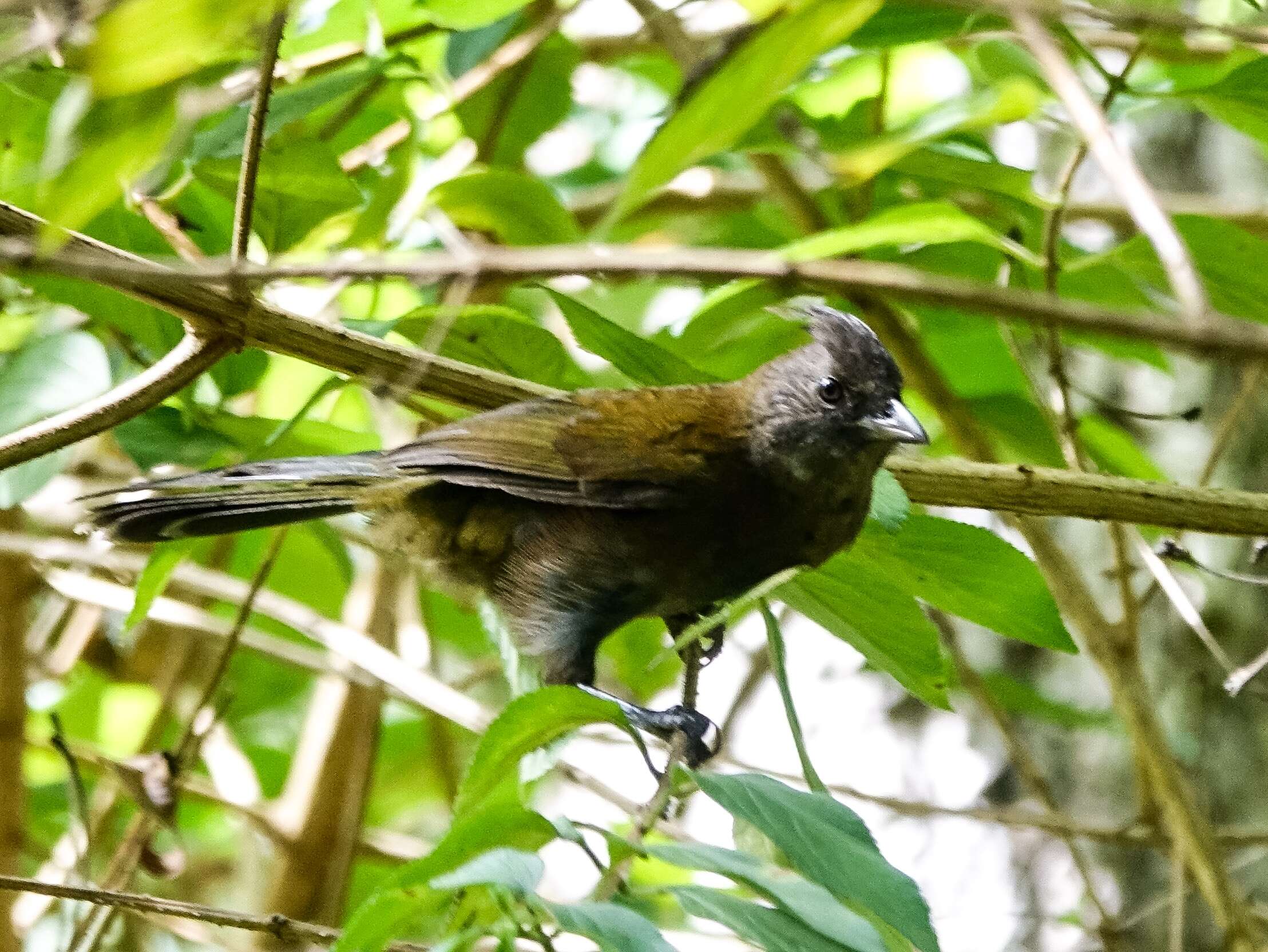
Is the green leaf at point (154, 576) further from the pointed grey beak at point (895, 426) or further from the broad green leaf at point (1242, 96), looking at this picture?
the broad green leaf at point (1242, 96)

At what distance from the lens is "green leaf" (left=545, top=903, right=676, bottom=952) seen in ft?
4.07

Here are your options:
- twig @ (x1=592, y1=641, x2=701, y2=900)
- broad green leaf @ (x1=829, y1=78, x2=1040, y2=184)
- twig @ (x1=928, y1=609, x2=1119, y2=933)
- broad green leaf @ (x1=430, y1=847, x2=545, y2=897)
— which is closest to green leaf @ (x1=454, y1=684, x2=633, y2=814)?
twig @ (x1=592, y1=641, x2=701, y2=900)

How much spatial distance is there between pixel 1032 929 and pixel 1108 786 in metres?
0.52

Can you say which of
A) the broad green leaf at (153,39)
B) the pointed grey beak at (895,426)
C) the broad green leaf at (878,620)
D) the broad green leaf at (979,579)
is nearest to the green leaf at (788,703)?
the broad green leaf at (878,620)

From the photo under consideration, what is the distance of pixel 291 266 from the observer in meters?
1.10

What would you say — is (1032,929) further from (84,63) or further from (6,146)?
(84,63)

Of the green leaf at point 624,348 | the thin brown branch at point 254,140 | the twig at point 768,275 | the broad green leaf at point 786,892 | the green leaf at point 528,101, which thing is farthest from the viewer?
the green leaf at point 528,101

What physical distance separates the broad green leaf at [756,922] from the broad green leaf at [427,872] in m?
0.16

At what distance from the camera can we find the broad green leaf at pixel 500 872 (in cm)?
125

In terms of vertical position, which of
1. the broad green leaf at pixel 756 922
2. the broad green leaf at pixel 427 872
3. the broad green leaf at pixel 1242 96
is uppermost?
the broad green leaf at pixel 1242 96

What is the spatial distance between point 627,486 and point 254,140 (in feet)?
4.45

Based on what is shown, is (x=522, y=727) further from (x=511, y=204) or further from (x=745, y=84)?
(x=511, y=204)

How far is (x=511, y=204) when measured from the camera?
8.81ft

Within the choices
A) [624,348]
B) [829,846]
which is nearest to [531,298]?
[624,348]
